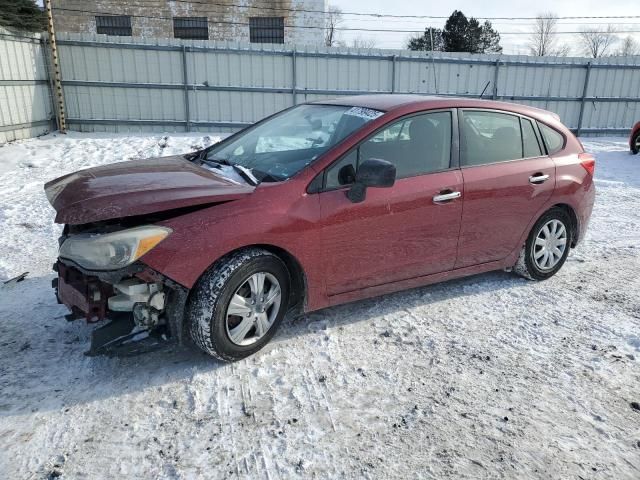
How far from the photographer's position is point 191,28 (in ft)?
75.2

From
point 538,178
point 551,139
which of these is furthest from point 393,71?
point 538,178

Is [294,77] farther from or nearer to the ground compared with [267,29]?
nearer to the ground

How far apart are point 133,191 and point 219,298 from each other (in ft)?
2.67

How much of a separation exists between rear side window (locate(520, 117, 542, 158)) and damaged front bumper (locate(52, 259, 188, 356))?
3203 mm

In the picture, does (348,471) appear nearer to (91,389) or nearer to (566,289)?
(91,389)

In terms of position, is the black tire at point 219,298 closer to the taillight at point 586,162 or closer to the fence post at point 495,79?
the taillight at point 586,162

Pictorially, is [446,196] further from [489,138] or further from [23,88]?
[23,88]

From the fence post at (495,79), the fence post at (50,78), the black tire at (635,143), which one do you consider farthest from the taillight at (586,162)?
the fence post at (50,78)

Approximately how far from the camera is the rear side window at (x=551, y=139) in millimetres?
4805

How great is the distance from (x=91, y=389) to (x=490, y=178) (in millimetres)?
3242

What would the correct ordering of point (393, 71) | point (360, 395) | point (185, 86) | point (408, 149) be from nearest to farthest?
point (360, 395)
point (408, 149)
point (185, 86)
point (393, 71)

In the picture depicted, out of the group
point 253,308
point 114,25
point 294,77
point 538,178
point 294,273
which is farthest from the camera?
point 114,25

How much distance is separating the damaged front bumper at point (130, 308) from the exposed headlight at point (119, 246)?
81mm

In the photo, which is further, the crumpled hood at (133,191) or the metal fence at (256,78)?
the metal fence at (256,78)
